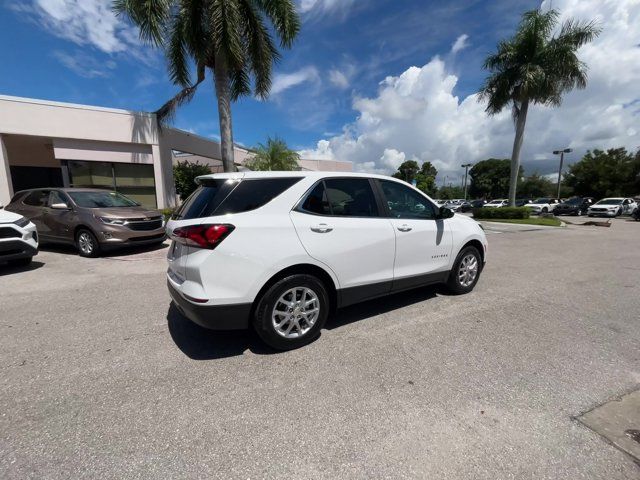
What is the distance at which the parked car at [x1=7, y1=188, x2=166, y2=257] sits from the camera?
680 cm

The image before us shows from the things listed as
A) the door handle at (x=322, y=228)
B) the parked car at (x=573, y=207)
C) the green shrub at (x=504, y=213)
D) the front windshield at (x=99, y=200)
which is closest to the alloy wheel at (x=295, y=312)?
the door handle at (x=322, y=228)

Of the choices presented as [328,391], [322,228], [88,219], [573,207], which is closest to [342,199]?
[322,228]

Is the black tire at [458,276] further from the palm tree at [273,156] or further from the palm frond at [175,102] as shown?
the palm tree at [273,156]

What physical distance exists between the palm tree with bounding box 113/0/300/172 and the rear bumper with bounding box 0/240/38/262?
265 inches

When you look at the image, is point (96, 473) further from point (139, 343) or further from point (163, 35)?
point (163, 35)

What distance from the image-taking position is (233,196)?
2744 mm

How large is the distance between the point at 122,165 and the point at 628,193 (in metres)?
50.3

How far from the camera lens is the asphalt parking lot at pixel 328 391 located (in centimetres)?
176

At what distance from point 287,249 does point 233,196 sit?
2.29 feet

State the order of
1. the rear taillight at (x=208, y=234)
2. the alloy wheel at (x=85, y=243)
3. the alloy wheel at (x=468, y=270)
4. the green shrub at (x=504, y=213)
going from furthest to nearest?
1. the green shrub at (x=504, y=213)
2. the alloy wheel at (x=85, y=243)
3. the alloy wheel at (x=468, y=270)
4. the rear taillight at (x=208, y=234)

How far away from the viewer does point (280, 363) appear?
2744mm

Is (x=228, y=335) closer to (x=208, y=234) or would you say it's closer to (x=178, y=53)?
(x=208, y=234)

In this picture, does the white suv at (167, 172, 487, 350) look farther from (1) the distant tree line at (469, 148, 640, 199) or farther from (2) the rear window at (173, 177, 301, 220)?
(1) the distant tree line at (469, 148, 640, 199)

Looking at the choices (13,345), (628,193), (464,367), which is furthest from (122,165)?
(628,193)
